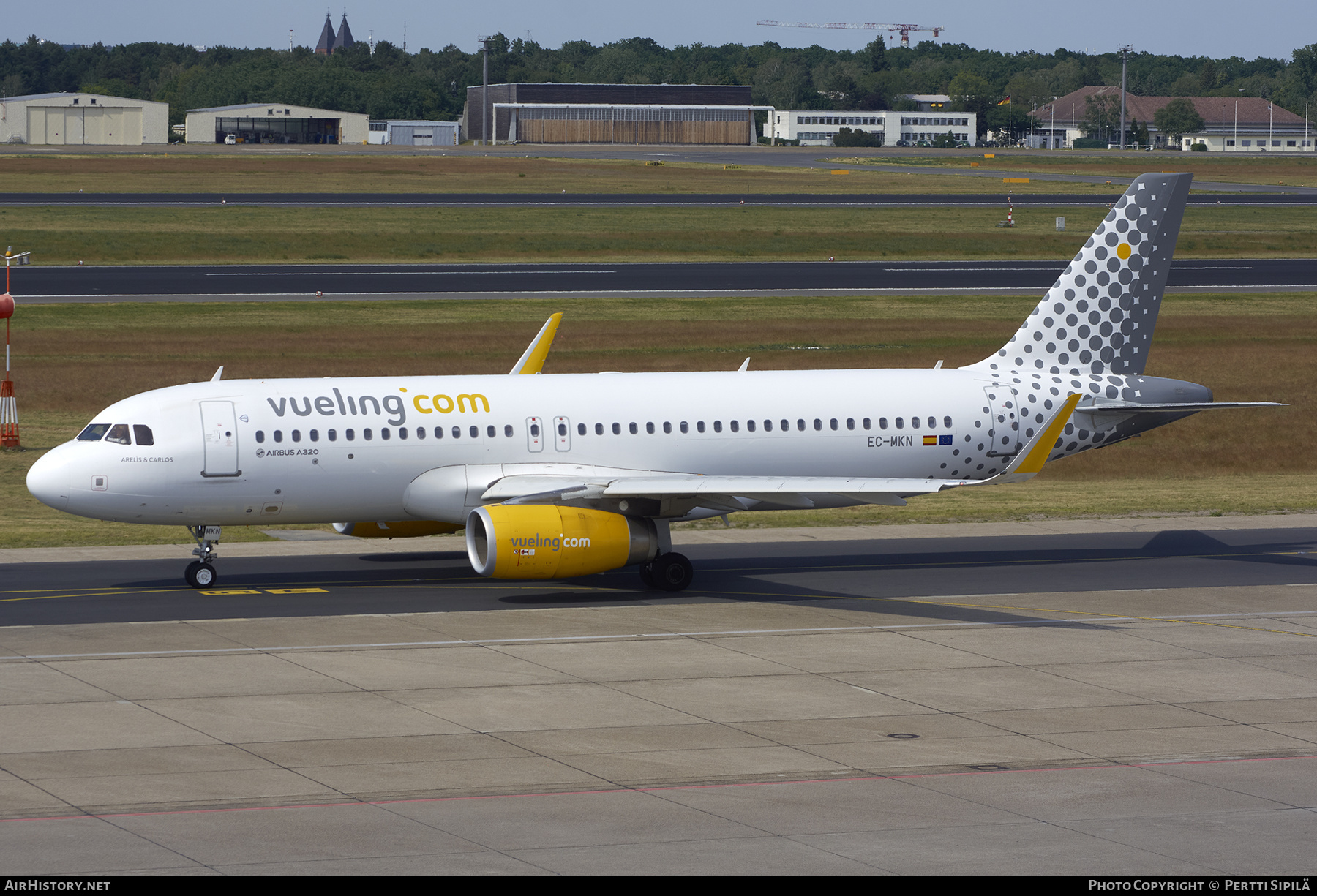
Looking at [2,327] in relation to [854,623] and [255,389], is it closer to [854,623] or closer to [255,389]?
[255,389]

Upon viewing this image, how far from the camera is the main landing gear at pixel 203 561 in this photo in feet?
109

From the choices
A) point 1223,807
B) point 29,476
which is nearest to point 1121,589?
point 1223,807

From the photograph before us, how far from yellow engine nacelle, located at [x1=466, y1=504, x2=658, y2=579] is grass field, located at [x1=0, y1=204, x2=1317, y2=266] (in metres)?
66.8

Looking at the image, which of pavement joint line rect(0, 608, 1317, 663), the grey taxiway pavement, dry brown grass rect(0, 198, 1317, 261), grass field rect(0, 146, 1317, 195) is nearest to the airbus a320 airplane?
the grey taxiway pavement

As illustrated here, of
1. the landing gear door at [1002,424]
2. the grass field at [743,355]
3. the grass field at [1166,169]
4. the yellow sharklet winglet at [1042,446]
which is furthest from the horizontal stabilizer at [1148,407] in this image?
the grass field at [1166,169]

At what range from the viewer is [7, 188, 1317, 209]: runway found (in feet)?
394

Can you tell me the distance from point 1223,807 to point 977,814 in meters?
2.95

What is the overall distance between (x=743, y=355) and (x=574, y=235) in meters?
41.4

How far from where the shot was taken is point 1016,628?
30.6 meters

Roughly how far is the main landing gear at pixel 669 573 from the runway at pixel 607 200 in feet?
293

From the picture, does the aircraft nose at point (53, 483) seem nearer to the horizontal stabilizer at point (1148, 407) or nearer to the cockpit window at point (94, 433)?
the cockpit window at point (94, 433)

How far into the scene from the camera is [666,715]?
24297 mm

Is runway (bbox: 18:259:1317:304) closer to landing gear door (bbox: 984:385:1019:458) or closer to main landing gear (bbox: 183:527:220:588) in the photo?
main landing gear (bbox: 183:527:220:588)

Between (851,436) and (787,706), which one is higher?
(851,436)
